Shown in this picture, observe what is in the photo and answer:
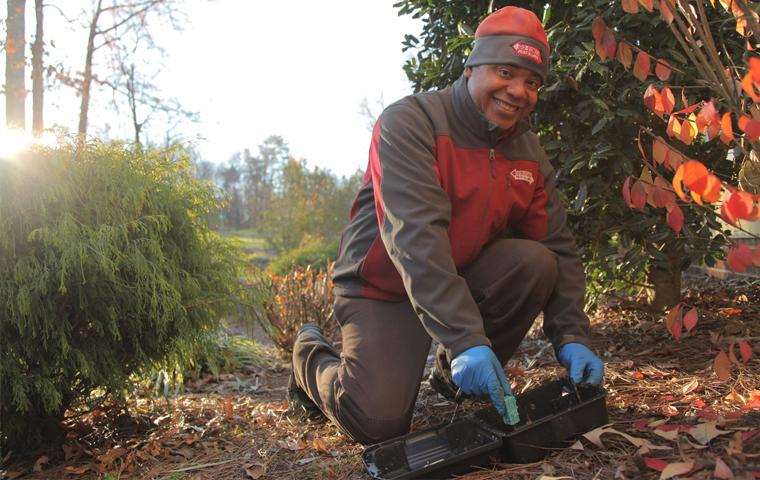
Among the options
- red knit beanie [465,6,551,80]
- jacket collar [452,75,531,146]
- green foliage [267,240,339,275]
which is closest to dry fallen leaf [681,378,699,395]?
jacket collar [452,75,531,146]

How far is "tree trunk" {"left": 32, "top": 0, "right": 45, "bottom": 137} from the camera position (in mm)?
10031

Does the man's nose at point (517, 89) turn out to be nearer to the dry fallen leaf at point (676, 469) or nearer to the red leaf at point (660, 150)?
the red leaf at point (660, 150)

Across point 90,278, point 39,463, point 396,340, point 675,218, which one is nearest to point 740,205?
point 675,218

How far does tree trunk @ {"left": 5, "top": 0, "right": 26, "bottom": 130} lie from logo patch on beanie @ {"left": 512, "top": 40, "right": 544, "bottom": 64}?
27.4 feet

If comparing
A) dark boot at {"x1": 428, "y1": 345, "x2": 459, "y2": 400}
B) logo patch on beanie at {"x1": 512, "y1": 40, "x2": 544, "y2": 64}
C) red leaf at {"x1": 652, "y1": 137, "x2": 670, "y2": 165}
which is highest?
logo patch on beanie at {"x1": 512, "y1": 40, "x2": 544, "y2": 64}

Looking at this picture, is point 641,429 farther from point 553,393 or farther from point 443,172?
point 443,172

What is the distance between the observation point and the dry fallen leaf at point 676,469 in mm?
1426

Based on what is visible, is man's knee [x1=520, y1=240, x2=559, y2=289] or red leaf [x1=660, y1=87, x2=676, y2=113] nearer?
red leaf [x1=660, y1=87, x2=676, y2=113]

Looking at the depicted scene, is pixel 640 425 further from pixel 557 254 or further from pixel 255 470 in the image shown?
pixel 255 470

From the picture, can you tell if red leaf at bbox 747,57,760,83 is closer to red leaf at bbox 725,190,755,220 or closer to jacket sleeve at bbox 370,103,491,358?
red leaf at bbox 725,190,755,220

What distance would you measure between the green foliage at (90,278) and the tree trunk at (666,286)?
2390mm

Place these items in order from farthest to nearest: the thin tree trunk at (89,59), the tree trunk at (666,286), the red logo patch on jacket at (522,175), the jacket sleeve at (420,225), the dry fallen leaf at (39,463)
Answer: the thin tree trunk at (89,59) → the tree trunk at (666,286) → the red logo patch on jacket at (522,175) → the dry fallen leaf at (39,463) → the jacket sleeve at (420,225)

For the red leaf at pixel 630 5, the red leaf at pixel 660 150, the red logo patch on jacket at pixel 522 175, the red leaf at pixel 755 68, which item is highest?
the red leaf at pixel 630 5

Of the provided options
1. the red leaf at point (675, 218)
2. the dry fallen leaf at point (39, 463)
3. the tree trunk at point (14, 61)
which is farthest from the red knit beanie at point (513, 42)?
the tree trunk at point (14, 61)
